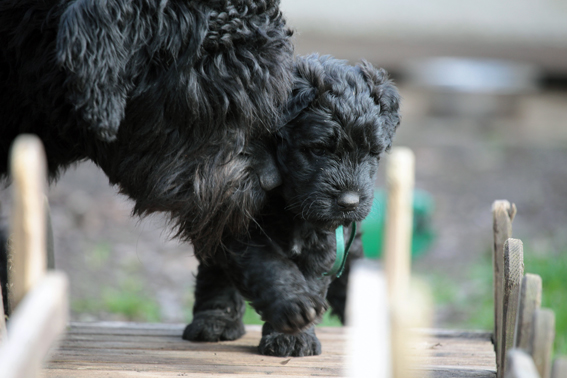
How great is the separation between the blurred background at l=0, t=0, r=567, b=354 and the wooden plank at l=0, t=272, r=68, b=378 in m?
3.20

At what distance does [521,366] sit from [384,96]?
1.10 meters

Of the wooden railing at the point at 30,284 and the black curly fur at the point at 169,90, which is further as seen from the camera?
the black curly fur at the point at 169,90

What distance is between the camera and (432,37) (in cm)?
753

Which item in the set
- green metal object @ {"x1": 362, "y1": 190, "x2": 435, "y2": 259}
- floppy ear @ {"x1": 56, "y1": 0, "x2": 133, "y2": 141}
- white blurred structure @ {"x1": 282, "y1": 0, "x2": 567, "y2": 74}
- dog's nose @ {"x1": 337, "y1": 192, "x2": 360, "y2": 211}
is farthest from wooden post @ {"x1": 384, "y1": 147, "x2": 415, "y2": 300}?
white blurred structure @ {"x1": 282, "y1": 0, "x2": 567, "y2": 74}

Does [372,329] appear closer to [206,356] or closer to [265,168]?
[265,168]

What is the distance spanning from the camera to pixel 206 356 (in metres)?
2.36

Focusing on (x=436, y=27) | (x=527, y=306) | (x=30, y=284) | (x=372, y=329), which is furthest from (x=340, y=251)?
(x=436, y=27)

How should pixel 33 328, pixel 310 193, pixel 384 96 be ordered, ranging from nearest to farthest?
pixel 33 328 → pixel 310 193 → pixel 384 96

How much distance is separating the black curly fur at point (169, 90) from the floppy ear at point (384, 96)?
1.07ft

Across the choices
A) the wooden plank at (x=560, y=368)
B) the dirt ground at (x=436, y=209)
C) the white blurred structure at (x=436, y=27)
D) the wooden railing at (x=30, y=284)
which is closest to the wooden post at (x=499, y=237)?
the wooden plank at (x=560, y=368)

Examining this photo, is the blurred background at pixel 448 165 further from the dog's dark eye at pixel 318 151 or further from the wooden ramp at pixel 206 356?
the dog's dark eye at pixel 318 151

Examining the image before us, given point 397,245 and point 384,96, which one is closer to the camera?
point 397,245

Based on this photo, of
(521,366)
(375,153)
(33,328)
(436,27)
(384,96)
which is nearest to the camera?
(33,328)

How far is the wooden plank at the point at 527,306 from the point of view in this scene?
64.6 inches
